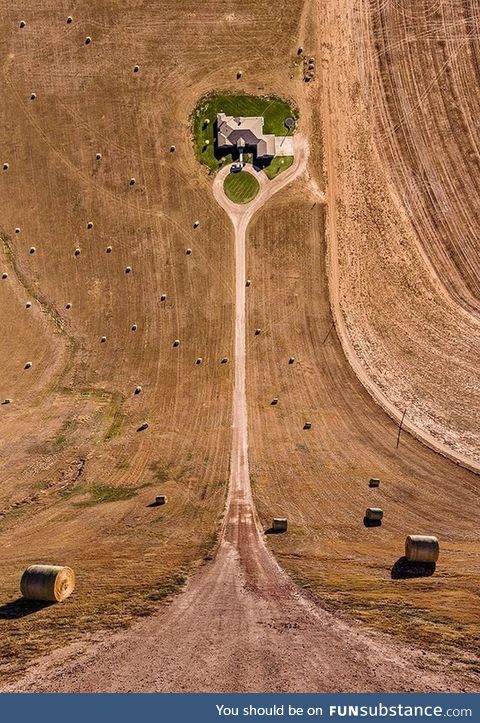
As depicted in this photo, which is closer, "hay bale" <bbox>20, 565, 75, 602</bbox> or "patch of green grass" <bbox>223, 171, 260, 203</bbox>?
"hay bale" <bbox>20, 565, 75, 602</bbox>

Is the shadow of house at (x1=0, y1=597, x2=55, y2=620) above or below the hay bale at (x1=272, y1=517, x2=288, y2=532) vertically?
below

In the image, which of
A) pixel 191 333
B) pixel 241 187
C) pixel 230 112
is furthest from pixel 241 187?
pixel 191 333

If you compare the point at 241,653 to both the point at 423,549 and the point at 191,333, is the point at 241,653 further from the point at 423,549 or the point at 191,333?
the point at 191,333

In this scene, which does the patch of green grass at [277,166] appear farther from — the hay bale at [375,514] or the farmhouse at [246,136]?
the hay bale at [375,514]

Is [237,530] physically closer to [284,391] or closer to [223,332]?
[284,391]

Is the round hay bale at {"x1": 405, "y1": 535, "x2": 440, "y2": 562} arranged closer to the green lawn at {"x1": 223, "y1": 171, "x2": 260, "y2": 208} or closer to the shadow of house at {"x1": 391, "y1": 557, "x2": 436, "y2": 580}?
the shadow of house at {"x1": 391, "y1": 557, "x2": 436, "y2": 580}

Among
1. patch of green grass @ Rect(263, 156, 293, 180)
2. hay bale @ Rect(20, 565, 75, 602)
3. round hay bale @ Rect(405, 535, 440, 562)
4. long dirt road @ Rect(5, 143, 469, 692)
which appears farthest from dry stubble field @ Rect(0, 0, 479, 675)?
patch of green grass @ Rect(263, 156, 293, 180)
